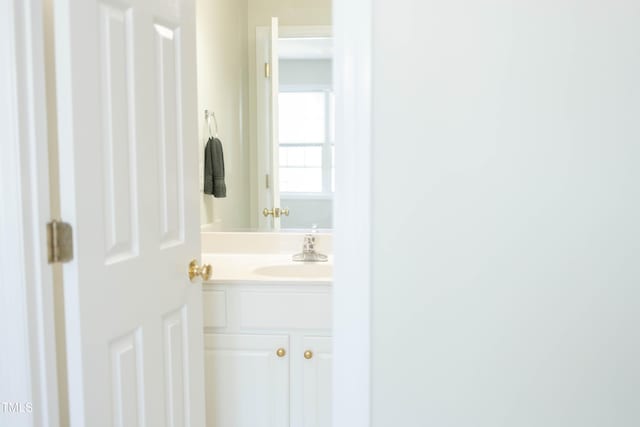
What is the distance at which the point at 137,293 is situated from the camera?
4.24 ft

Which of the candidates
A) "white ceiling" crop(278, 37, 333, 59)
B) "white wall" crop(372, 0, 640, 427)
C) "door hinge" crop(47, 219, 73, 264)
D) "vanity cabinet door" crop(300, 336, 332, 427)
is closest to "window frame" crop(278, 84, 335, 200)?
"white ceiling" crop(278, 37, 333, 59)

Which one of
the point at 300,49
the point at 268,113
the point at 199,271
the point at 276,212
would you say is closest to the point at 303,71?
the point at 300,49

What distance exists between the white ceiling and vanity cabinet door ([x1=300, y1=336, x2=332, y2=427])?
1.31 metres

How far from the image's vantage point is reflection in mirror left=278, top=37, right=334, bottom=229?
7.77 feet

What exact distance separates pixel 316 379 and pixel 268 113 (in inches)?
49.2

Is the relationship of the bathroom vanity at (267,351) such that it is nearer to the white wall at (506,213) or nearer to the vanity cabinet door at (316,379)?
the vanity cabinet door at (316,379)

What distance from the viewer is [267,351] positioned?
1872 millimetres

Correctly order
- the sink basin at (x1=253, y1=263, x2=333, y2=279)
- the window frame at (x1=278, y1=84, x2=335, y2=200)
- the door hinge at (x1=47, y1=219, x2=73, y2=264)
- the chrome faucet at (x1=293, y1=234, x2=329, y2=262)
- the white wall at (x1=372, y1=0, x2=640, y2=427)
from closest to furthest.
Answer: the white wall at (x1=372, y1=0, x2=640, y2=427) < the door hinge at (x1=47, y1=219, x2=73, y2=264) < the sink basin at (x1=253, y1=263, x2=333, y2=279) < the chrome faucet at (x1=293, y1=234, x2=329, y2=262) < the window frame at (x1=278, y1=84, x2=335, y2=200)

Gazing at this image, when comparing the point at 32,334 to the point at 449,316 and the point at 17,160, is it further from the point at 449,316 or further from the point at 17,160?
the point at 449,316

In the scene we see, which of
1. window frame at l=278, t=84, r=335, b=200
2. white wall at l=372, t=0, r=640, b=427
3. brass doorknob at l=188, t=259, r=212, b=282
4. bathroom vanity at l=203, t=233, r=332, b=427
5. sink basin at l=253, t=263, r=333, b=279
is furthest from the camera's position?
window frame at l=278, t=84, r=335, b=200

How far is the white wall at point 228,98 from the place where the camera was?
239 cm

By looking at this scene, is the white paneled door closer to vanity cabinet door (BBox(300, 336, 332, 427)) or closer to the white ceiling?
vanity cabinet door (BBox(300, 336, 332, 427))

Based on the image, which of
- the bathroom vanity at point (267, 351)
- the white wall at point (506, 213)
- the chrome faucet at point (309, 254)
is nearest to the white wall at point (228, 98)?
the chrome faucet at point (309, 254)

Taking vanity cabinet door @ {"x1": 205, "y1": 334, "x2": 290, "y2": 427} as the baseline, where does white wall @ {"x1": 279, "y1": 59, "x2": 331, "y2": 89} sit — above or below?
above
